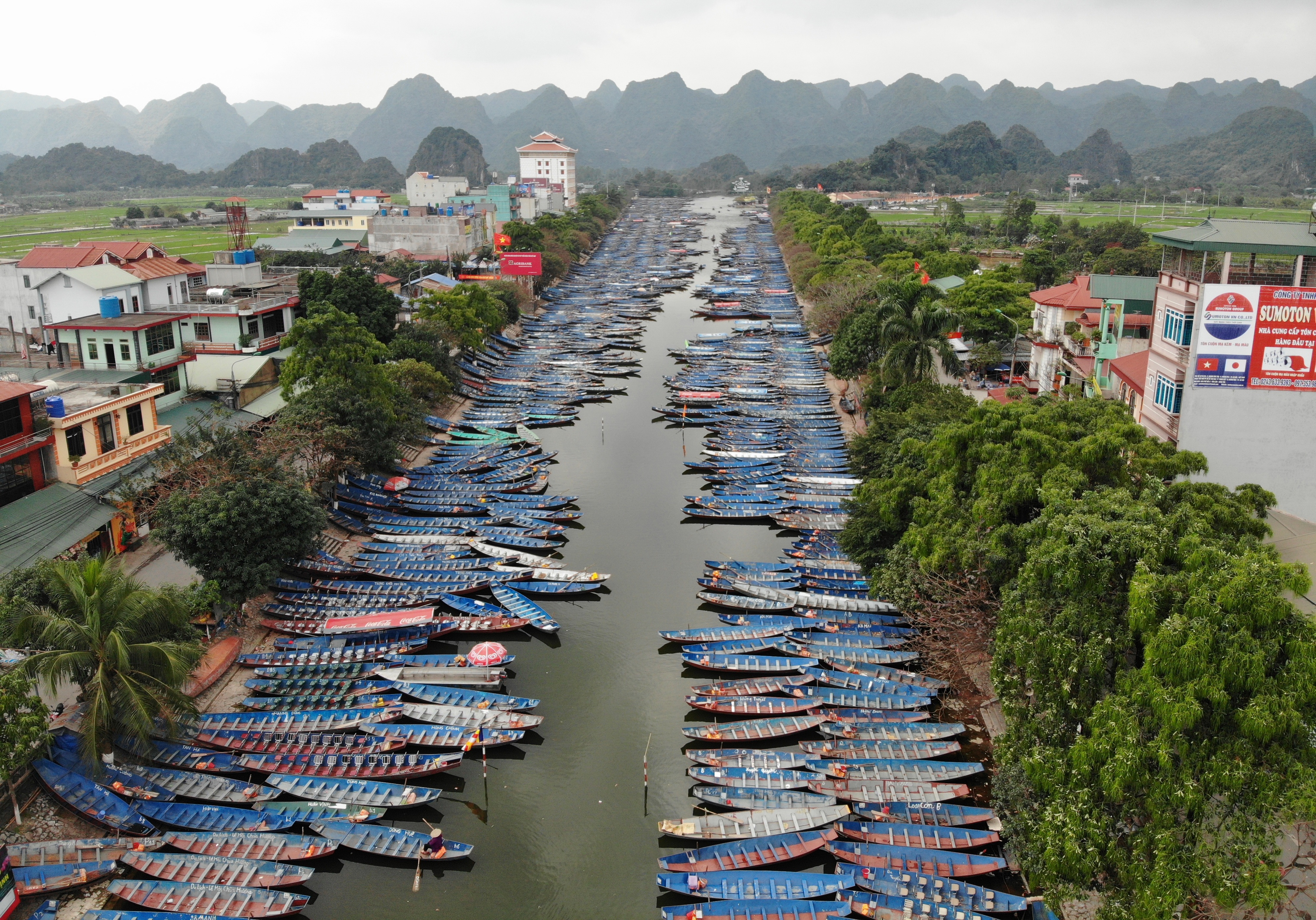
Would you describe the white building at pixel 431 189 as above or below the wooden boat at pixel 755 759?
above

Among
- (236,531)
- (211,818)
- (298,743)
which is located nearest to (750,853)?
(298,743)

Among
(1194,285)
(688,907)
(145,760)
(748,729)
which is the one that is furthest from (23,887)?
(1194,285)

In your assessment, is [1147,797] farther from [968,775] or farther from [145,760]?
[145,760]

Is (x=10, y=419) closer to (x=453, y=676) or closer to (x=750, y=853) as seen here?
(x=453, y=676)

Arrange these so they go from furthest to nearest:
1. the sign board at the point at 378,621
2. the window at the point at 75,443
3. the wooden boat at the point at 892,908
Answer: the window at the point at 75,443, the sign board at the point at 378,621, the wooden boat at the point at 892,908

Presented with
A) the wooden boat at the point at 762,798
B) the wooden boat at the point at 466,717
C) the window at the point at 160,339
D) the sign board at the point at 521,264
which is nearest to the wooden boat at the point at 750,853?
the wooden boat at the point at 762,798

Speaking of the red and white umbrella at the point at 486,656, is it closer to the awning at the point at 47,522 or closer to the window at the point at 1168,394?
the awning at the point at 47,522
